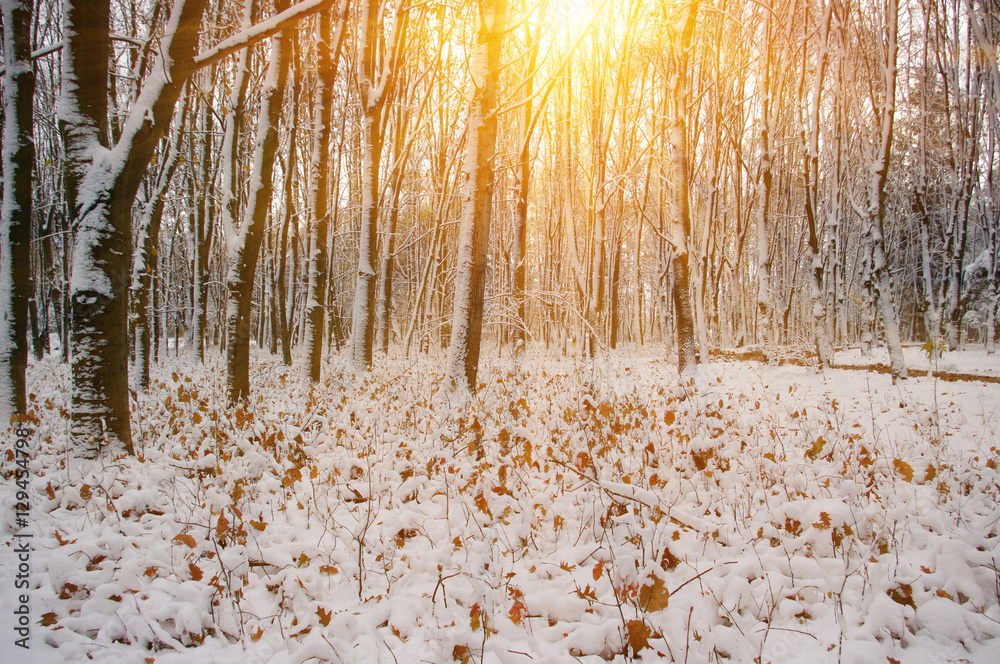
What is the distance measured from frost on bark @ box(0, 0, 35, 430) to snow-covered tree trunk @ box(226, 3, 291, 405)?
2148mm

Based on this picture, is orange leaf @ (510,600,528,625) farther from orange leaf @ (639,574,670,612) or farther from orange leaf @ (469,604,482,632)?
orange leaf @ (639,574,670,612)

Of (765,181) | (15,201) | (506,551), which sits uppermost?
(765,181)

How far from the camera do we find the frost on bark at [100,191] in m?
3.78

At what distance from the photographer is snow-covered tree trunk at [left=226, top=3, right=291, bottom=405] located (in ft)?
20.6

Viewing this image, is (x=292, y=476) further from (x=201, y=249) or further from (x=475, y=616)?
(x=201, y=249)

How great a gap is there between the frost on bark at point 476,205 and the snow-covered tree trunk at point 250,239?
3.15 metres

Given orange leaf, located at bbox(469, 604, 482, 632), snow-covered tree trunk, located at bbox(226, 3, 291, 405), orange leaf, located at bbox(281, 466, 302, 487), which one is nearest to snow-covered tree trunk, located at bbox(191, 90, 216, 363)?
snow-covered tree trunk, located at bbox(226, 3, 291, 405)

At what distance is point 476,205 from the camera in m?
5.50

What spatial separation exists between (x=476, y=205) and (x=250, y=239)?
11.3 feet

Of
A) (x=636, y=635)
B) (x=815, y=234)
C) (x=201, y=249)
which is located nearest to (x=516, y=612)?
(x=636, y=635)

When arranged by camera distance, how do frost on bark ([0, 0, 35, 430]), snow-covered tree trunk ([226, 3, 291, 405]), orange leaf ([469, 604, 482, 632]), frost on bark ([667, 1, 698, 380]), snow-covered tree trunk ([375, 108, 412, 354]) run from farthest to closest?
snow-covered tree trunk ([375, 108, 412, 354])
frost on bark ([667, 1, 698, 380])
snow-covered tree trunk ([226, 3, 291, 405])
frost on bark ([0, 0, 35, 430])
orange leaf ([469, 604, 482, 632])

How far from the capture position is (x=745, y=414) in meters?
6.10

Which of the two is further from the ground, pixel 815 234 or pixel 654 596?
pixel 815 234

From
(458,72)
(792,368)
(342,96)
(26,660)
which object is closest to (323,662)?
(26,660)
